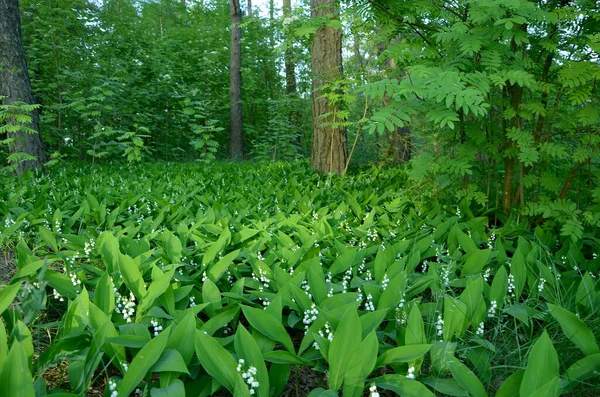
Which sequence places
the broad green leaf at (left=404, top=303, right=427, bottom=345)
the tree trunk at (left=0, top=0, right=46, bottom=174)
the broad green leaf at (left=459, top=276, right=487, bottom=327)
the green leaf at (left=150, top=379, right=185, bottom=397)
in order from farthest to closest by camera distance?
1. the tree trunk at (left=0, top=0, right=46, bottom=174)
2. the broad green leaf at (left=459, top=276, right=487, bottom=327)
3. the broad green leaf at (left=404, top=303, right=427, bottom=345)
4. the green leaf at (left=150, top=379, right=185, bottom=397)

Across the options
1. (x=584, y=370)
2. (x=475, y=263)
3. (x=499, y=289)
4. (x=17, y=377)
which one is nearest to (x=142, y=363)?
(x=17, y=377)

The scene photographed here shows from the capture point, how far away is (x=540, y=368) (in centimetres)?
146

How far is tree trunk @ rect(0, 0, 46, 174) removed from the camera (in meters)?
6.27

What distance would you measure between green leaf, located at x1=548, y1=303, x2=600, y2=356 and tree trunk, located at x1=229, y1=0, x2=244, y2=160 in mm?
12165

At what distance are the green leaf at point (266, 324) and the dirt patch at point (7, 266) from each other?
176 cm

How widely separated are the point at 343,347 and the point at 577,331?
0.96m

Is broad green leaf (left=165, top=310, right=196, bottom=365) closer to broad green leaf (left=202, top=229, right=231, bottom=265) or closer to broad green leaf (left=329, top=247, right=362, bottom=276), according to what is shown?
broad green leaf (left=202, top=229, right=231, bottom=265)

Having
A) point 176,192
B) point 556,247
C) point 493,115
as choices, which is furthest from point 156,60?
point 556,247

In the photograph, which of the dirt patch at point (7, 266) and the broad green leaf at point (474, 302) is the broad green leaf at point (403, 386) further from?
the dirt patch at point (7, 266)

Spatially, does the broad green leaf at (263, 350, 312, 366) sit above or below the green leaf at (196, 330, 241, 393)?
below

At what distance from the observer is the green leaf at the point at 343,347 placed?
157 centimetres

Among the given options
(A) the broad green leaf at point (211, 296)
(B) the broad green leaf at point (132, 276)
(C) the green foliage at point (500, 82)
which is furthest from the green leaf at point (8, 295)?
(C) the green foliage at point (500, 82)

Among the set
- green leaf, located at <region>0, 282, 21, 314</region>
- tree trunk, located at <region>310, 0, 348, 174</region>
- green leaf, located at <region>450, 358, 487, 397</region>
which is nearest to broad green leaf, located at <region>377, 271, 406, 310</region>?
green leaf, located at <region>450, 358, 487, 397</region>

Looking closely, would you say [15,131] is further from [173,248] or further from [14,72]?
[173,248]
